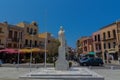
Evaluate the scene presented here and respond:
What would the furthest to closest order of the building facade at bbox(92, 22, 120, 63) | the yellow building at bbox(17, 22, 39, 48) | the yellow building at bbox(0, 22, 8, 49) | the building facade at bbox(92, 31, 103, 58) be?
the building facade at bbox(92, 31, 103, 58) → the yellow building at bbox(17, 22, 39, 48) → the building facade at bbox(92, 22, 120, 63) → the yellow building at bbox(0, 22, 8, 49)

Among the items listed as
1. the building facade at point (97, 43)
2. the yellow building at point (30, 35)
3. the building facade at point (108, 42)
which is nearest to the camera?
Answer: the building facade at point (108, 42)

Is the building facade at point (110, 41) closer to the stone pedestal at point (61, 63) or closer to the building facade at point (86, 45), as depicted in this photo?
the building facade at point (86, 45)

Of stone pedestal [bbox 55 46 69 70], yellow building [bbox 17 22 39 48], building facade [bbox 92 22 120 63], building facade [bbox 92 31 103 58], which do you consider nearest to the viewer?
stone pedestal [bbox 55 46 69 70]

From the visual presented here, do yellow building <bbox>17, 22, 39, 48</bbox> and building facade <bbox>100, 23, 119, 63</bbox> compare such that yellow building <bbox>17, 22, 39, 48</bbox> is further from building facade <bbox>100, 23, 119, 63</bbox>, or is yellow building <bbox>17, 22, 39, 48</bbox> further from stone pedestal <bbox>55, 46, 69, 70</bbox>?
stone pedestal <bbox>55, 46, 69, 70</bbox>

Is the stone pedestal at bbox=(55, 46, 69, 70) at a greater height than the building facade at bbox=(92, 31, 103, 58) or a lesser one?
lesser

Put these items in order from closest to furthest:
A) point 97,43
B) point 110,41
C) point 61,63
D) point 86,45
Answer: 1. point 61,63
2. point 110,41
3. point 97,43
4. point 86,45

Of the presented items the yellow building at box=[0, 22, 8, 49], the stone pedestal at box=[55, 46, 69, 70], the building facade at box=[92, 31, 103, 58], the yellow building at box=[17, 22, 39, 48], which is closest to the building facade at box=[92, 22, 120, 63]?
the building facade at box=[92, 31, 103, 58]

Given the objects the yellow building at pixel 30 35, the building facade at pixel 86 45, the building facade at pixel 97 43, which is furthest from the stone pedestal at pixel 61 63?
the building facade at pixel 86 45

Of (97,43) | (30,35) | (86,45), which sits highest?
(30,35)

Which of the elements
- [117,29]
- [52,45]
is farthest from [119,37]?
[52,45]

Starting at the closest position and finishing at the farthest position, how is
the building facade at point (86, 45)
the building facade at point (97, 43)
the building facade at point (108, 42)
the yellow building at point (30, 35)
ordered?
the building facade at point (108, 42) → the yellow building at point (30, 35) → the building facade at point (97, 43) → the building facade at point (86, 45)

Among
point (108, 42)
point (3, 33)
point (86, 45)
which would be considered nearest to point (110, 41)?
point (108, 42)

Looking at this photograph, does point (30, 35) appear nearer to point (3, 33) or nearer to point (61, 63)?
point (3, 33)

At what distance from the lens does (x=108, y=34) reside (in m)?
59.0
